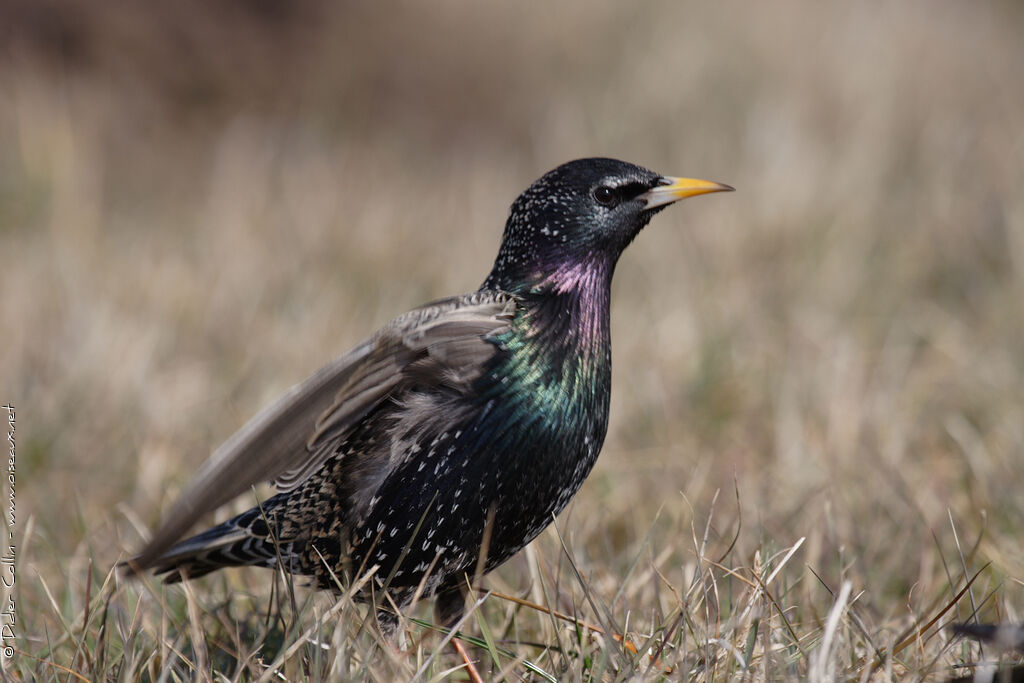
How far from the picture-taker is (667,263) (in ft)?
19.1

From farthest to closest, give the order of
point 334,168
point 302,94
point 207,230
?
point 302,94, point 334,168, point 207,230

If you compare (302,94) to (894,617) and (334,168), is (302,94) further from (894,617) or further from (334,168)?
(894,617)

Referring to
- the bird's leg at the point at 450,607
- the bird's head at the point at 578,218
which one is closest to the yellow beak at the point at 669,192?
the bird's head at the point at 578,218

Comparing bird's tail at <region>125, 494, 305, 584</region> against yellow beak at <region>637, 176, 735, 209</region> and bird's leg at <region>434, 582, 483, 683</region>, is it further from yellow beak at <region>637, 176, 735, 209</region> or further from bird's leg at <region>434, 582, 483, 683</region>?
yellow beak at <region>637, 176, 735, 209</region>

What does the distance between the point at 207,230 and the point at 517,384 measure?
4387 mm

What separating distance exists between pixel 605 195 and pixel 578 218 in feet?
0.29

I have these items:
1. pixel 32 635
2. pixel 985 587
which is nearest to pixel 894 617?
pixel 985 587

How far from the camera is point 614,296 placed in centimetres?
575

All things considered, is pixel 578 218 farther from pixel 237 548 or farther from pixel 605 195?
pixel 237 548

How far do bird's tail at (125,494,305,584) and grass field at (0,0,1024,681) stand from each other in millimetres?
103

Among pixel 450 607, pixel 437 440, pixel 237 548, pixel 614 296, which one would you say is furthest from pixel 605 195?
pixel 614 296

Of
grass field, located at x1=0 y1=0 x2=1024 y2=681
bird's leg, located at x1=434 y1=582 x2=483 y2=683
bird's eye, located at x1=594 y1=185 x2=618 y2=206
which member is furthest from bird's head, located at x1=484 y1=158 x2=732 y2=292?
bird's leg, located at x1=434 y1=582 x2=483 y2=683

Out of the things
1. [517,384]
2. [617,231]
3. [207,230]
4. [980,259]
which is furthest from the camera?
[207,230]

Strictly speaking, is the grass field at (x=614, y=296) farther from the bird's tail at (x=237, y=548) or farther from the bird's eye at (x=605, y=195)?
the bird's eye at (x=605, y=195)
